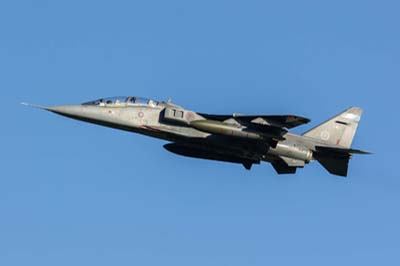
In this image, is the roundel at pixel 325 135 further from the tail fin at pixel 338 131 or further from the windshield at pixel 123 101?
the windshield at pixel 123 101

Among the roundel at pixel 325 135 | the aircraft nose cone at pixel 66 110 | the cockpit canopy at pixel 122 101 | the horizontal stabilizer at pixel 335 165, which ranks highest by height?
the cockpit canopy at pixel 122 101

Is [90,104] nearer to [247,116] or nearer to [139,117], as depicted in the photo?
[139,117]

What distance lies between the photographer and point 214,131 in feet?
105

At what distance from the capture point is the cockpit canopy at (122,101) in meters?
33.6

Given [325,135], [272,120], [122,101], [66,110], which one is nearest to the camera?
[272,120]

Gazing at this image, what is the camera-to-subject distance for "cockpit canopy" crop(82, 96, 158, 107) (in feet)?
110

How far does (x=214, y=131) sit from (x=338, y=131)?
6341mm

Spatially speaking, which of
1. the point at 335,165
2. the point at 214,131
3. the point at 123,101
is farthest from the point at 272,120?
the point at 123,101

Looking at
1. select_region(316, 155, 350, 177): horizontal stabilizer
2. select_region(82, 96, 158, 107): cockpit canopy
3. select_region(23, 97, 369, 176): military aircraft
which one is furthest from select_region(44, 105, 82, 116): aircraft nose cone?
select_region(316, 155, 350, 177): horizontal stabilizer

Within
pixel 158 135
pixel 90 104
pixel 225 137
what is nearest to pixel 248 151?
pixel 225 137

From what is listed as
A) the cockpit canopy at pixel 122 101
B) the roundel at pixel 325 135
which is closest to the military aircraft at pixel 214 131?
the cockpit canopy at pixel 122 101

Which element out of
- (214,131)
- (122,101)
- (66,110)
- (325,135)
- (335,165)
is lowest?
(335,165)

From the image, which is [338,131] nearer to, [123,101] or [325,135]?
[325,135]

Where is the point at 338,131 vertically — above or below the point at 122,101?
below
